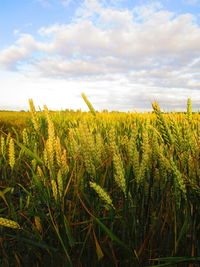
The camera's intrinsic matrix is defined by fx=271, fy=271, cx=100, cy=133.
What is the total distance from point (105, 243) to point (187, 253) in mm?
306

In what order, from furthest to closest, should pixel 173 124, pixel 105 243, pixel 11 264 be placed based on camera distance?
pixel 11 264
pixel 105 243
pixel 173 124

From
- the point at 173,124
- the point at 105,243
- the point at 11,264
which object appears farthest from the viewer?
the point at 11,264

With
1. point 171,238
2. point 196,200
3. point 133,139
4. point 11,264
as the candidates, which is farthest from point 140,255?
→ point 11,264

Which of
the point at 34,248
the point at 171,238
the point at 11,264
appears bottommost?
the point at 11,264

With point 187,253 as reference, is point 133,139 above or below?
above

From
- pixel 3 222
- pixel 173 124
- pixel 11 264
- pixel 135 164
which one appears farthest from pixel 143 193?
pixel 11 264

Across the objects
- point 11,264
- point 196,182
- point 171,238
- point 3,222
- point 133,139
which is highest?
point 133,139

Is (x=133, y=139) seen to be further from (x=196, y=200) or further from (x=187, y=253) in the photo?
(x=187, y=253)

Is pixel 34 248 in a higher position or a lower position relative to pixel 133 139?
lower

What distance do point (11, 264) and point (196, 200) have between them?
0.89m

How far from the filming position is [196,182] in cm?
82

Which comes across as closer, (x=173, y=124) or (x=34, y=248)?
(x=173, y=124)

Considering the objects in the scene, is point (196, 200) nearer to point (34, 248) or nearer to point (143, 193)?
point (143, 193)

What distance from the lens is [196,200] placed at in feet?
2.87
